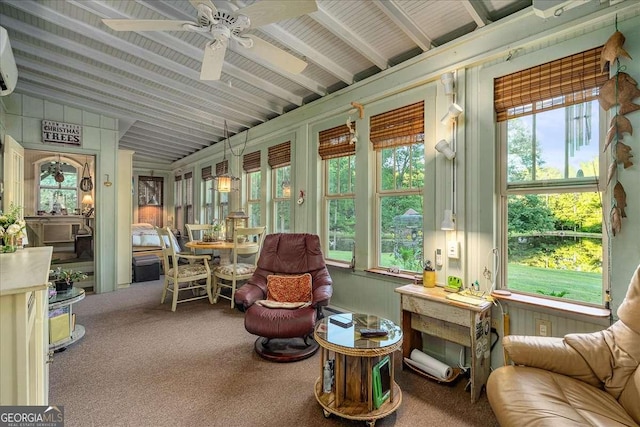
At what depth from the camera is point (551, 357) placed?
171 centimetres

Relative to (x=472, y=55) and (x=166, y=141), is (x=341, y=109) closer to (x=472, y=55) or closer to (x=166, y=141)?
(x=472, y=55)

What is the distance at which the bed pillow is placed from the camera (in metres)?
3.07

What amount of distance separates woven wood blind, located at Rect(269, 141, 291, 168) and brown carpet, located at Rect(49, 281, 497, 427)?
2441 millimetres

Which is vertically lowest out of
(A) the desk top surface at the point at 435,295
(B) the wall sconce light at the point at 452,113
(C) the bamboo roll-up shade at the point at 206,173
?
(A) the desk top surface at the point at 435,295

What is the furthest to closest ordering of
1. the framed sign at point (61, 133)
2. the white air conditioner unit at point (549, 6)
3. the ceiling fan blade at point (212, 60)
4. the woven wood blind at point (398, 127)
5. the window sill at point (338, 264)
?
the framed sign at point (61, 133) < the window sill at point (338, 264) < the woven wood blind at point (398, 127) < the ceiling fan blade at point (212, 60) < the white air conditioner unit at point (549, 6)

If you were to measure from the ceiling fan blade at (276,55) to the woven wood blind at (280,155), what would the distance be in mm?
2079

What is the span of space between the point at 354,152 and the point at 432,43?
4.34 ft

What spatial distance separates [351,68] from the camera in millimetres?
3340

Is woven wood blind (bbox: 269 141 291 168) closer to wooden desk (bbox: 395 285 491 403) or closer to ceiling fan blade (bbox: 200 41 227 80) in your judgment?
ceiling fan blade (bbox: 200 41 227 80)

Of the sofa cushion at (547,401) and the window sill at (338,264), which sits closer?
the sofa cushion at (547,401)

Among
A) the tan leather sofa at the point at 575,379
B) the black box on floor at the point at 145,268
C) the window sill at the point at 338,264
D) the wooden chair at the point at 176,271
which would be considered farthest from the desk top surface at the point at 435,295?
the black box on floor at the point at 145,268

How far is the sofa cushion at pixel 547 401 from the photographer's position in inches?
52.4

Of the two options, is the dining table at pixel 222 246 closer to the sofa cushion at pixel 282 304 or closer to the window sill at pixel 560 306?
the sofa cushion at pixel 282 304

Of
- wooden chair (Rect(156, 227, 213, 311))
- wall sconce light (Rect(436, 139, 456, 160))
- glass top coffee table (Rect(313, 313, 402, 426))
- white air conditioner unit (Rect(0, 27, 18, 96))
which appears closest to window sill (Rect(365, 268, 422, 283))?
glass top coffee table (Rect(313, 313, 402, 426))
